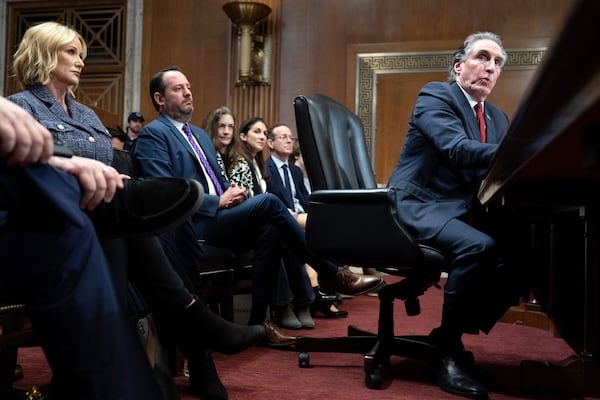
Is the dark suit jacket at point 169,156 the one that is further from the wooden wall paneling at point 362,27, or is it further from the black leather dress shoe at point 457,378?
the wooden wall paneling at point 362,27

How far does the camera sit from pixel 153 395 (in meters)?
0.75

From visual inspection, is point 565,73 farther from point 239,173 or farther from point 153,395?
point 239,173

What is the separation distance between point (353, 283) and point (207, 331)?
3.76 feet

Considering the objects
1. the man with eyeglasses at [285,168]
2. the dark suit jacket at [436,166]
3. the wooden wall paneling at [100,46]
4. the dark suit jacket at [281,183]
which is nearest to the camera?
the dark suit jacket at [436,166]

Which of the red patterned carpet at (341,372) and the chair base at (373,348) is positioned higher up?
the chair base at (373,348)

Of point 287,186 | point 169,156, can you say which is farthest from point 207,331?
point 287,186

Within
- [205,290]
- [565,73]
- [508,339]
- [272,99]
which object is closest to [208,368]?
[205,290]

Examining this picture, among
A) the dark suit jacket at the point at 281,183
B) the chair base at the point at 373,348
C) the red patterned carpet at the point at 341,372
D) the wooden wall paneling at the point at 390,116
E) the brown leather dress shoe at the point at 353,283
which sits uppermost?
the wooden wall paneling at the point at 390,116

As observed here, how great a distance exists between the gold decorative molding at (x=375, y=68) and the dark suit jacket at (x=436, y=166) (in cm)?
379

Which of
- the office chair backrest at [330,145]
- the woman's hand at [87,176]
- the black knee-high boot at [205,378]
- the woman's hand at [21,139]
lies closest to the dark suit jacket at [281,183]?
the office chair backrest at [330,145]

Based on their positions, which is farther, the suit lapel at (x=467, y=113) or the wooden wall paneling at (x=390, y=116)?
the wooden wall paneling at (x=390, y=116)

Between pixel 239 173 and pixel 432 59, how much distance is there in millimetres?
3147

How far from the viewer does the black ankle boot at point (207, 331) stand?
130cm

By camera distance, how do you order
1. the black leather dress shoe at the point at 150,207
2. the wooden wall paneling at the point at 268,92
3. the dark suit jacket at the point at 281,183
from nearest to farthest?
the black leather dress shoe at the point at 150,207
the dark suit jacket at the point at 281,183
the wooden wall paneling at the point at 268,92
